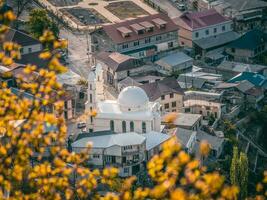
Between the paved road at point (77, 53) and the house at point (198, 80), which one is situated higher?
the paved road at point (77, 53)

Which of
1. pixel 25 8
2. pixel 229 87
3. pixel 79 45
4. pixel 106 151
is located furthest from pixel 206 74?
pixel 25 8

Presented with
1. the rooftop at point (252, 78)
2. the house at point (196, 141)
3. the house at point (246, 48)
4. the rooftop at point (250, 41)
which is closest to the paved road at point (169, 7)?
the rooftop at point (250, 41)

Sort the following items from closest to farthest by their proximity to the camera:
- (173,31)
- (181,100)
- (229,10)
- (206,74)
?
(181,100) < (206,74) < (173,31) < (229,10)

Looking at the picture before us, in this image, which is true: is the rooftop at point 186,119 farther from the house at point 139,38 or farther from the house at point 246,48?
the house at point 246,48

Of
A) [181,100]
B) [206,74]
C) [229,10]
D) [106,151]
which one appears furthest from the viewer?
[229,10]

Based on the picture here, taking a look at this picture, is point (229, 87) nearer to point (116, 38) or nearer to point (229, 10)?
point (116, 38)

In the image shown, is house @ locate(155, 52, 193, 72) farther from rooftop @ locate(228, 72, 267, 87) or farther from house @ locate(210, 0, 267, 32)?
house @ locate(210, 0, 267, 32)

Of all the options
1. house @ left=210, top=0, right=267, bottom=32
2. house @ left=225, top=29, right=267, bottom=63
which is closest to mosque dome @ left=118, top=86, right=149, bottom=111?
house @ left=225, top=29, right=267, bottom=63

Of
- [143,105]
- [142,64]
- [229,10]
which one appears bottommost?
[143,105]
